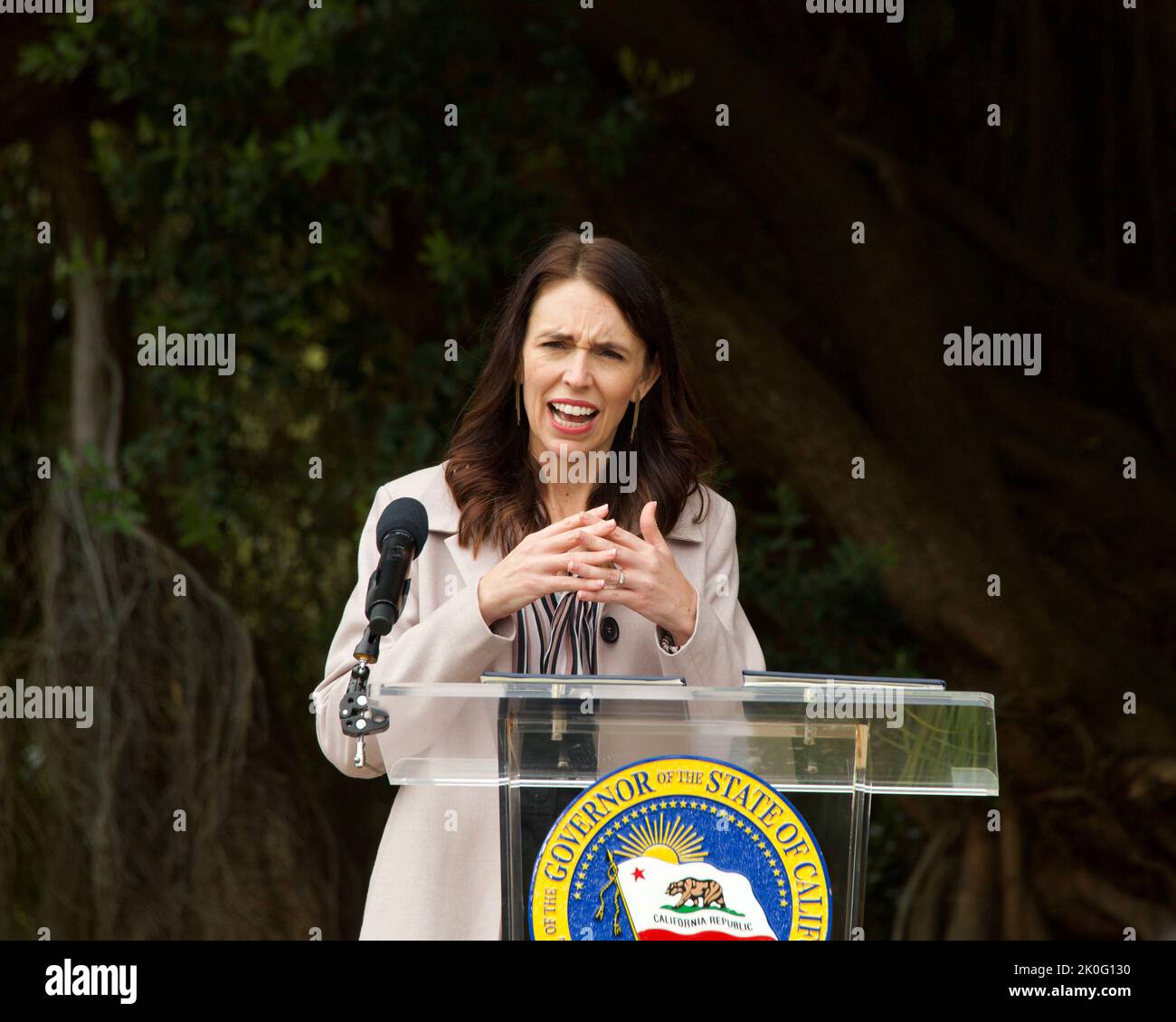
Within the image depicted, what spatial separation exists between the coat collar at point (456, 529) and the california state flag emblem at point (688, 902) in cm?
66

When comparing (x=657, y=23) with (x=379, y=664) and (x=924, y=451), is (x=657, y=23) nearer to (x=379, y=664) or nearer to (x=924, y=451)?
(x=924, y=451)

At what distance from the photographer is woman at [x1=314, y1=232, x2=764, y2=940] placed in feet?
6.06

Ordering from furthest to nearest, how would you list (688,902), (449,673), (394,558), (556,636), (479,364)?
(479,364), (556,636), (449,673), (394,558), (688,902)

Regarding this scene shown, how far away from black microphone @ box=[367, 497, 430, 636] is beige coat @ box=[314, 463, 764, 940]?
0.08 m

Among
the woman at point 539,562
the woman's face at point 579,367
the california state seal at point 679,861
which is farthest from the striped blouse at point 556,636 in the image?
the california state seal at point 679,861

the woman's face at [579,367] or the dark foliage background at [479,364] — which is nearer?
the woman's face at [579,367]

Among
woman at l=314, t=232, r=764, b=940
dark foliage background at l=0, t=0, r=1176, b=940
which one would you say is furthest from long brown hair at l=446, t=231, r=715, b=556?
dark foliage background at l=0, t=0, r=1176, b=940

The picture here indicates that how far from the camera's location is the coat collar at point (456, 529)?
7.15 ft

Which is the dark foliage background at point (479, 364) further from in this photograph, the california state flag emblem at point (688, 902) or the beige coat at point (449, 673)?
the california state flag emblem at point (688, 902)

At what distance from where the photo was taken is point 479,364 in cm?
422

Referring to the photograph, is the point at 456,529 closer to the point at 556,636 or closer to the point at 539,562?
the point at 556,636

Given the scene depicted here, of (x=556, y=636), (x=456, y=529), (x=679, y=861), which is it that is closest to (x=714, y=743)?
(x=679, y=861)

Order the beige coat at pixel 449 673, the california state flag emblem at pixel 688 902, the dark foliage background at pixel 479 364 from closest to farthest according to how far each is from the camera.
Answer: the california state flag emblem at pixel 688 902 < the beige coat at pixel 449 673 < the dark foliage background at pixel 479 364

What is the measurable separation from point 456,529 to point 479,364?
2.07 meters
